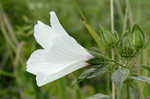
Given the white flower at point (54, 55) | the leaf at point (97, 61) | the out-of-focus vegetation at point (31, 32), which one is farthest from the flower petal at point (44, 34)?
the out-of-focus vegetation at point (31, 32)

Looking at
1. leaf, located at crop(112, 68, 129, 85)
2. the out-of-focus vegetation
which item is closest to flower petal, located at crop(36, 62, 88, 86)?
leaf, located at crop(112, 68, 129, 85)

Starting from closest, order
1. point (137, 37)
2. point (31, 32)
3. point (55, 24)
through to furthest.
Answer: point (55, 24) < point (137, 37) < point (31, 32)

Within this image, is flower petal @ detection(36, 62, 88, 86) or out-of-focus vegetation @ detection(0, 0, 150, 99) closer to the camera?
flower petal @ detection(36, 62, 88, 86)

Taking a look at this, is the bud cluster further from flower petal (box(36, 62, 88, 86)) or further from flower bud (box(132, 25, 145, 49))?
flower petal (box(36, 62, 88, 86))

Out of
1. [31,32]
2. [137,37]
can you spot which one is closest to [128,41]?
[137,37]

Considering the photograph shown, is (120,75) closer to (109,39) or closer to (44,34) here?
(109,39)

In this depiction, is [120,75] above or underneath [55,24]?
underneath
